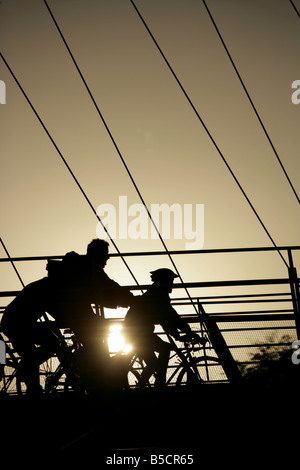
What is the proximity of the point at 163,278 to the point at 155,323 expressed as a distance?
16.7 inches

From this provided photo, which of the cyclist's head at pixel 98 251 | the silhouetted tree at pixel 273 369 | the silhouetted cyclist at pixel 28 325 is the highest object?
the cyclist's head at pixel 98 251

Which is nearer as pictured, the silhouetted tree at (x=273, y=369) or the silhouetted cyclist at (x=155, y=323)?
the silhouetted tree at (x=273, y=369)

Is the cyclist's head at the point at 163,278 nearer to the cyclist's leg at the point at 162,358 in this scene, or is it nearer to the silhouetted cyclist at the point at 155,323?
the silhouetted cyclist at the point at 155,323

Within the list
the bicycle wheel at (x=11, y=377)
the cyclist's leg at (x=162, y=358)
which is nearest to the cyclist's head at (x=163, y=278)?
the cyclist's leg at (x=162, y=358)

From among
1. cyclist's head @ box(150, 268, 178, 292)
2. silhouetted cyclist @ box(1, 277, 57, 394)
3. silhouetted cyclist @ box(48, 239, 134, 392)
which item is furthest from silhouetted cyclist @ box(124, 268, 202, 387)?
silhouetted cyclist @ box(1, 277, 57, 394)

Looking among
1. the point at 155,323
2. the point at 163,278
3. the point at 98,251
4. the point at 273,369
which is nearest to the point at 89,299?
the point at 98,251

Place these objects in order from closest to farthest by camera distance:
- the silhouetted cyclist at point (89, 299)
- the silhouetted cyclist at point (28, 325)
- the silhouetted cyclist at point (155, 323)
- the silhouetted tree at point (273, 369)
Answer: the silhouetted tree at point (273, 369), the silhouetted cyclist at point (89, 299), the silhouetted cyclist at point (28, 325), the silhouetted cyclist at point (155, 323)

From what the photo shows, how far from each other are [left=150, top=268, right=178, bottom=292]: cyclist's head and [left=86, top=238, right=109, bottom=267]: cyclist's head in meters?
0.68

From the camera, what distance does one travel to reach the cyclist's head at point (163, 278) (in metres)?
5.82

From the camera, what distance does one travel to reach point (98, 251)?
533cm

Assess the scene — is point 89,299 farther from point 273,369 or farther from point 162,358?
point 273,369

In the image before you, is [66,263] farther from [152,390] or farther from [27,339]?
[152,390]

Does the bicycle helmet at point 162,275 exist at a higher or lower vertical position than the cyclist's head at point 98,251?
higher

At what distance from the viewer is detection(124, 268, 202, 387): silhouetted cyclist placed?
5.62m
